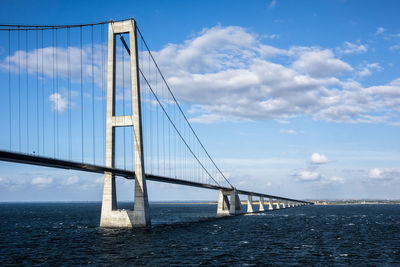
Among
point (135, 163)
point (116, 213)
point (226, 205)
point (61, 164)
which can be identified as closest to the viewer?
point (61, 164)

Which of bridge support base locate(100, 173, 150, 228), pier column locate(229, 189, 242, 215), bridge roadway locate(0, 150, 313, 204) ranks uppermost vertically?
bridge roadway locate(0, 150, 313, 204)

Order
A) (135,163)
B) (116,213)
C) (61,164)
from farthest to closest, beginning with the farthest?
(135,163), (116,213), (61,164)

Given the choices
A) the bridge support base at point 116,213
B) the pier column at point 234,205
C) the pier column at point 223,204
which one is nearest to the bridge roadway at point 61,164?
the bridge support base at point 116,213

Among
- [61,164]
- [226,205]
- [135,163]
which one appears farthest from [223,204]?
[61,164]

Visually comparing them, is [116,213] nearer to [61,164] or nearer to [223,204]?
[61,164]

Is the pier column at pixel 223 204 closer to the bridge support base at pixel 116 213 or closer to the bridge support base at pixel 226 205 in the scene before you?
the bridge support base at pixel 226 205

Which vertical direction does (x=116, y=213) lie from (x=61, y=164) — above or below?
below

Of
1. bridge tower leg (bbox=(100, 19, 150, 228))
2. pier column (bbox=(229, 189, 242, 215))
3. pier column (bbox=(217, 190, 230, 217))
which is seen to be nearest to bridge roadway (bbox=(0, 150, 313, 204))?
bridge tower leg (bbox=(100, 19, 150, 228))

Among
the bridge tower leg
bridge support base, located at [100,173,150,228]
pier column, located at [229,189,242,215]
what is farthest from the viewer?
pier column, located at [229,189,242,215]

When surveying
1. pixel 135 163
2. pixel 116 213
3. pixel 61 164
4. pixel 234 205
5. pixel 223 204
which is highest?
pixel 135 163

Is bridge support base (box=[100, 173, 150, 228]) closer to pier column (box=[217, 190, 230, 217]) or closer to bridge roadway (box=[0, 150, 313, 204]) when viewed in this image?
bridge roadway (box=[0, 150, 313, 204])

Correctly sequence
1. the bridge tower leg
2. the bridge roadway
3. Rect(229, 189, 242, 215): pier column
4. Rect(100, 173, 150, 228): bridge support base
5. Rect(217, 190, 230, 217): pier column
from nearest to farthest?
the bridge roadway
Rect(100, 173, 150, 228): bridge support base
the bridge tower leg
Rect(217, 190, 230, 217): pier column
Rect(229, 189, 242, 215): pier column

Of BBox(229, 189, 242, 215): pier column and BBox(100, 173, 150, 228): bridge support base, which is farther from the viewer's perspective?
BBox(229, 189, 242, 215): pier column

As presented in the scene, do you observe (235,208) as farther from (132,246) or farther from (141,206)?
(132,246)
